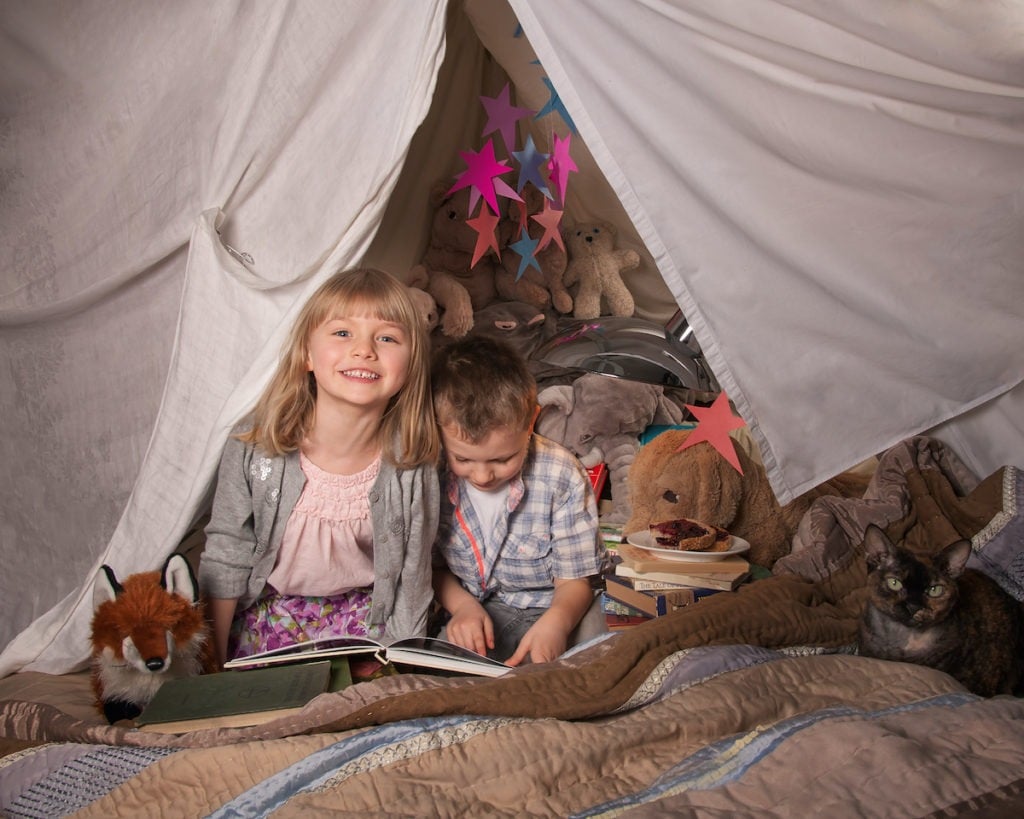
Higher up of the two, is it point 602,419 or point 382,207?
point 382,207

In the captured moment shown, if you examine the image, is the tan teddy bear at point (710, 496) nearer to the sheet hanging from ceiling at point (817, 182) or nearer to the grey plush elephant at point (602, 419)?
the grey plush elephant at point (602, 419)

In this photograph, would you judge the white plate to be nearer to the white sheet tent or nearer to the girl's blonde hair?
the white sheet tent

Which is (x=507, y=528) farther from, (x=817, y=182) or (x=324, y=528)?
(x=817, y=182)

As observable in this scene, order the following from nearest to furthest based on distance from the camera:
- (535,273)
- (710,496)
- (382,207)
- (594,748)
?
(594,748), (382,207), (710,496), (535,273)

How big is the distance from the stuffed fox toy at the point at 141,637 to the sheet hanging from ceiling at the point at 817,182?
95cm

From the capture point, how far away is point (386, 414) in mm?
1626

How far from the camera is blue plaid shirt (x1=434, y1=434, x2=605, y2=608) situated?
174 cm

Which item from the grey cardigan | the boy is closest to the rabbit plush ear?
the boy

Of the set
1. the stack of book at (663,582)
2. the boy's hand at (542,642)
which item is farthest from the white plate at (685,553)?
the boy's hand at (542,642)

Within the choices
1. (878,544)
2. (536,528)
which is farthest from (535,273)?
(878,544)

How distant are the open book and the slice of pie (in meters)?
0.49

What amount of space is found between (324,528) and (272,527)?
0.28 ft

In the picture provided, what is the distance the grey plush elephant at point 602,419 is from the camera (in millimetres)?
2244

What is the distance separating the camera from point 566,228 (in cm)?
269
